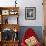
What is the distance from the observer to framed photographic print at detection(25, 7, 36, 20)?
19.7 feet

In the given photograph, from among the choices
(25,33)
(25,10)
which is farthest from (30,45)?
(25,10)

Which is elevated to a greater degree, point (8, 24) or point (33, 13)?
point (33, 13)

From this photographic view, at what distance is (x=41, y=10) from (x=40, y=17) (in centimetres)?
27

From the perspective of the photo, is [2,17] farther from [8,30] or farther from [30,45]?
[30,45]

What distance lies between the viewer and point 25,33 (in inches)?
229

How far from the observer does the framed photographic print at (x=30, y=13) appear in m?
6.02

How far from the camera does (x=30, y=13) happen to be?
6.04m

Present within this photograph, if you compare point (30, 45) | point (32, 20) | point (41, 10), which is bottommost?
point (30, 45)

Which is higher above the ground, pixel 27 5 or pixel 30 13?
pixel 27 5

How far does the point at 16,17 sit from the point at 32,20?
618 millimetres

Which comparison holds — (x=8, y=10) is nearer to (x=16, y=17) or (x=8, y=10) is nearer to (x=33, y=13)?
(x=16, y=17)

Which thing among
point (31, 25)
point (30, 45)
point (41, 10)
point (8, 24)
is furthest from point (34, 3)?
point (30, 45)

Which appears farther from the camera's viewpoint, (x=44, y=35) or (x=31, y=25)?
(x=31, y=25)

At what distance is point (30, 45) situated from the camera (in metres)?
5.43
